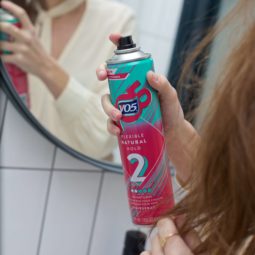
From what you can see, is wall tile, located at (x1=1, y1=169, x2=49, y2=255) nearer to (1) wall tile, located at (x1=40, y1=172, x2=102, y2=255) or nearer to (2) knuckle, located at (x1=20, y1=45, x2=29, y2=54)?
(1) wall tile, located at (x1=40, y1=172, x2=102, y2=255)

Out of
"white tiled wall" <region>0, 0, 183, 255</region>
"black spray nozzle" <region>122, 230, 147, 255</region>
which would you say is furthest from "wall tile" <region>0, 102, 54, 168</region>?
"black spray nozzle" <region>122, 230, 147, 255</region>

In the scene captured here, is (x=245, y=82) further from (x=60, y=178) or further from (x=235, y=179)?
(x=60, y=178)

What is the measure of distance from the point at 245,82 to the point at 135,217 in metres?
0.27

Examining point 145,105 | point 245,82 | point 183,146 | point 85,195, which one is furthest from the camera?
point 85,195

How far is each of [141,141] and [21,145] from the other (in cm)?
31

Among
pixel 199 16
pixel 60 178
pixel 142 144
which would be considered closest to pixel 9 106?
pixel 60 178

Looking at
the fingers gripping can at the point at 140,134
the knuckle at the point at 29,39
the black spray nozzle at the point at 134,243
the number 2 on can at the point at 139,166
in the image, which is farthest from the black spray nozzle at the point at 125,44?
the black spray nozzle at the point at 134,243

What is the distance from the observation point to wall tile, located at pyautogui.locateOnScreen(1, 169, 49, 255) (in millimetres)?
857

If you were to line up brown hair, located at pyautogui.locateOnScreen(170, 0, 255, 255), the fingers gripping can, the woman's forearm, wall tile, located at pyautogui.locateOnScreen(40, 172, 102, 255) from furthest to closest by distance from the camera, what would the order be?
wall tile, located at pyautogui.locateOnScreen(40, 172, 102, 255) < the woman's forearm < the fingers gripping can < brown hair, located at pyautogui.locateOnScreen(170, 0, 255, 255)

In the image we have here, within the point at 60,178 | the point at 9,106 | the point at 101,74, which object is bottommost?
the point at 60,178

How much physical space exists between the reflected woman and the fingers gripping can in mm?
260

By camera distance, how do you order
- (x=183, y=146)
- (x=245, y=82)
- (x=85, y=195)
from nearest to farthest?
(x=245, y=82), (x=183, y=146), (x=85, y=195)

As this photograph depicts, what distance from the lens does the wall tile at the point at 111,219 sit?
0.98m

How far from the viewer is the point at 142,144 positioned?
0.62 metres
